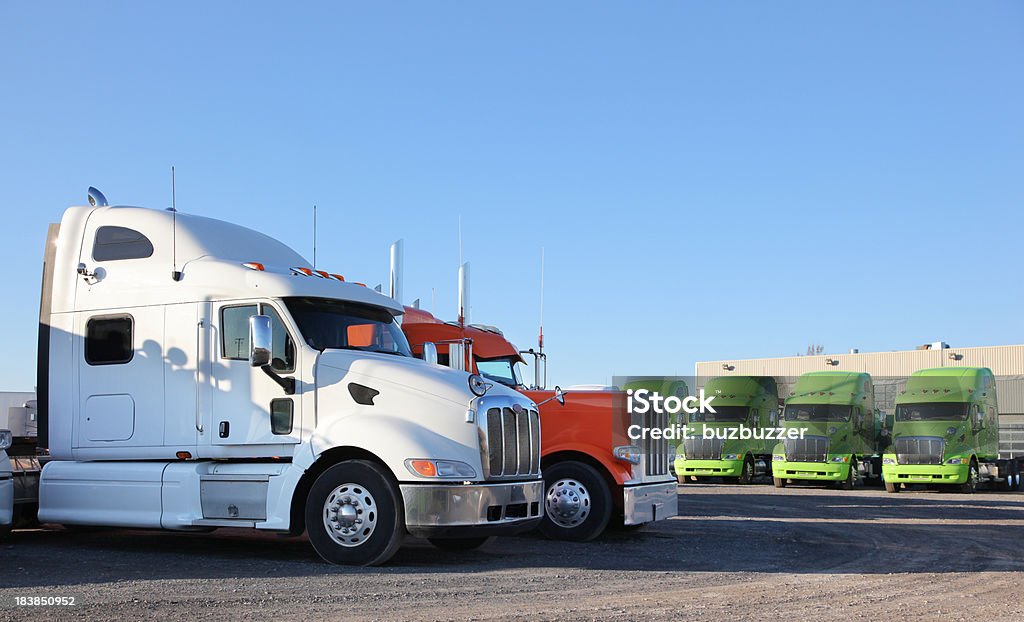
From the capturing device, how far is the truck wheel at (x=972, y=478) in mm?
29578

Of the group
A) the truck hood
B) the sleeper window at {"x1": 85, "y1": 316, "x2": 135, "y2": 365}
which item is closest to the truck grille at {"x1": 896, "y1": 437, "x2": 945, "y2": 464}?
the truck hood

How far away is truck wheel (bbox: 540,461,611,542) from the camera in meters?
13.0

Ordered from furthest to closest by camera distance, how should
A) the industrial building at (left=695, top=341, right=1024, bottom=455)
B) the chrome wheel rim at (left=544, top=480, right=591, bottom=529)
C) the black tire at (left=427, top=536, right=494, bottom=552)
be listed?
the industrial building at (left=695, top=341, right=1024, bottom=455) < the chrome wheel rim at (left=544, top=480, right=591, bottom=529) < the black tire at (left=427, top=536, right=494, bottom=552)

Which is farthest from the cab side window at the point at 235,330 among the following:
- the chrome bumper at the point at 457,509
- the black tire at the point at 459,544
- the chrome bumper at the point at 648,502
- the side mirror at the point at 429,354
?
the chrome bumper at the point at 648,502

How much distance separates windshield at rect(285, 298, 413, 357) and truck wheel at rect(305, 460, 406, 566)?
51.0 inches

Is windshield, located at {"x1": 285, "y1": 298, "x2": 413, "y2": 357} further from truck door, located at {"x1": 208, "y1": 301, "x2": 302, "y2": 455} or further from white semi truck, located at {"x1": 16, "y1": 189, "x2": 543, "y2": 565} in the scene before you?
truck door, located at {"x1": 208, "y1": 301, "x2": 302, "y2": 455}

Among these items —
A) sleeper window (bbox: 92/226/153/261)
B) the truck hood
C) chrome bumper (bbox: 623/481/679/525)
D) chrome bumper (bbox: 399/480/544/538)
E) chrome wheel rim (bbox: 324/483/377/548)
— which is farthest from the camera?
chrome bumper (bbox: 623/481/679/525)

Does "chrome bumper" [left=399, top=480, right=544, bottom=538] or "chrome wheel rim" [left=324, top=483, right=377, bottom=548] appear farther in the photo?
"chrome wheel rim" [left=324, top=483, right=377, bottom=548]

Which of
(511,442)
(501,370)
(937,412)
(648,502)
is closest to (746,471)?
(937,412)

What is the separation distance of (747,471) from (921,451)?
5.57m

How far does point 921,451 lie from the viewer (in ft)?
95.6

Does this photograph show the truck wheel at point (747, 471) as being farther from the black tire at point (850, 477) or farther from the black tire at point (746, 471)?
the black tire at point (850, 477)

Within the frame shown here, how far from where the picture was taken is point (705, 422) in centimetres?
3328

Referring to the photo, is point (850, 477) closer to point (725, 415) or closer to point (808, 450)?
point (808, 450)
